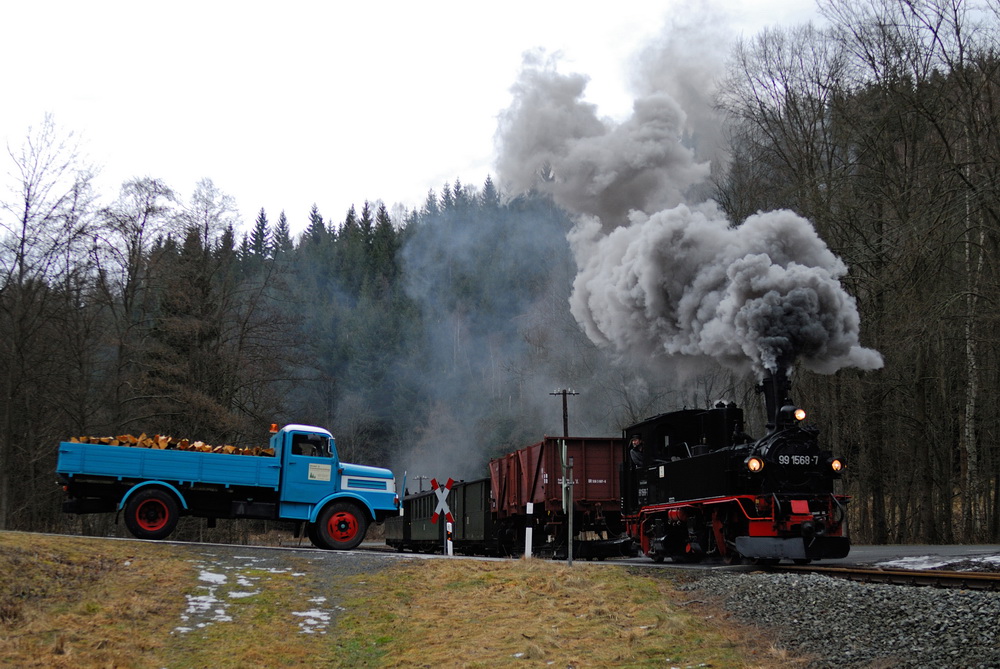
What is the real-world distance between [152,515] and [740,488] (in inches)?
420

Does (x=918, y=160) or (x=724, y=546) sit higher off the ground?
(x=918, y=160)

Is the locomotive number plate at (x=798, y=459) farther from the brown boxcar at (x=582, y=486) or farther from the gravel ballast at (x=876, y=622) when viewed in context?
the brown boxcar at (x=582, y=486)

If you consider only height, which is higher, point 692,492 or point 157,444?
point 157,444

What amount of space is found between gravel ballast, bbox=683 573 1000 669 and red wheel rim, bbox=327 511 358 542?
32.1ft

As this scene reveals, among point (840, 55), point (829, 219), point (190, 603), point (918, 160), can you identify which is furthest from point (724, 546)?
point (840, 55)

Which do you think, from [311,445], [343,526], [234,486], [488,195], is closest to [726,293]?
[311,445]

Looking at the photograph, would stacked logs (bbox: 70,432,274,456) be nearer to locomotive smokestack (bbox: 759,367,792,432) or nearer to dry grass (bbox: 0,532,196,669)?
dry grass (bbox: 0,532,196,669)

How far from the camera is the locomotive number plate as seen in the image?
12.2m

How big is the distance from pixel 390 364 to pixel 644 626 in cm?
5301

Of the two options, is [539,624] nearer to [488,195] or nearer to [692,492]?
[692,492]

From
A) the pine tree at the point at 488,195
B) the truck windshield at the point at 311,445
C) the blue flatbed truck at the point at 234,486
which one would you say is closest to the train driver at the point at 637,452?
the blue flatbed truck at the point at 234,486

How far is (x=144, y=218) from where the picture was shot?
2645 centimetres

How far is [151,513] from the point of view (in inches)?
647

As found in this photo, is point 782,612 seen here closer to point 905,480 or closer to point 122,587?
point 122,587
